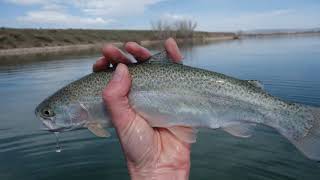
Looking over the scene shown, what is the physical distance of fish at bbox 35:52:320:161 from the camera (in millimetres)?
5418

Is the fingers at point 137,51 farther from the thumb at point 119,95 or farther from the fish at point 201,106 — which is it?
the thumb at point 119,95

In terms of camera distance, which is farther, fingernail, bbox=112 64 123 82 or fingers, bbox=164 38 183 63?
fingers, bbox=164 38 183 63

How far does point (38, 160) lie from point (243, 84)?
9449 millimetres

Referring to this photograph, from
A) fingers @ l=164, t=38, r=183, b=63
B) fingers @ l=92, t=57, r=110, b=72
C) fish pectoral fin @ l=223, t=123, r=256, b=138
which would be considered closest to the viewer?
fish pectoral fin @ l=223, t=123, r=256, b=138

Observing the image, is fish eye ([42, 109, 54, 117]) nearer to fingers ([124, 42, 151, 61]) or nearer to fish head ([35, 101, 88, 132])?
fish head ([35, 101, 88, 132])

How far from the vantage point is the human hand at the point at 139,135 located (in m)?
5.25

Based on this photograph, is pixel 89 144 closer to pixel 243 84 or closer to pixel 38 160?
pixel 38 160

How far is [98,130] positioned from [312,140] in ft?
9.51

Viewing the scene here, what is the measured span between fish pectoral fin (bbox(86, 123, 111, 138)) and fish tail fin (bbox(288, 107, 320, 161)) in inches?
99.7

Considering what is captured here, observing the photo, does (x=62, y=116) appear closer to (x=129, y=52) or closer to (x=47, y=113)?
(x=47, y=113)

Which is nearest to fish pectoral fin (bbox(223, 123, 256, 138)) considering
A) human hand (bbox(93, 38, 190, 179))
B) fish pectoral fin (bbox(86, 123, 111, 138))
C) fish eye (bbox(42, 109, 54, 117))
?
human hand (bbox(93, 38, 190, 179))

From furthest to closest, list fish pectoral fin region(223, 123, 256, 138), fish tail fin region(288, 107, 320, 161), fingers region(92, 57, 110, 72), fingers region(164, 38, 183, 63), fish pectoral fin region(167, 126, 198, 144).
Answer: fingers region(92, 57, 110, 72), fingers region(164, 38, 183, 63), fish pectoral fin region(167, 126, 198, 144), fish pectoral fin region(223, 123, 256, 138), fish tail fin region(288, 107, 320, 161)

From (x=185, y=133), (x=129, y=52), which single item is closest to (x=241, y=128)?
(x=185, y=133)

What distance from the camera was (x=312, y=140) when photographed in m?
5.39
